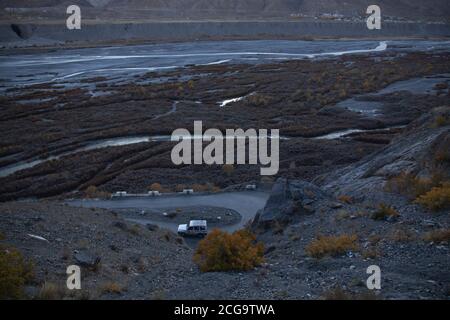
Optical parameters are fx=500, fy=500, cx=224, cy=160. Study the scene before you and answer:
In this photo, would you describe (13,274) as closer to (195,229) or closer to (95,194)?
(195,229)

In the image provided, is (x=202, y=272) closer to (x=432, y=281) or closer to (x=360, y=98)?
(x=432, y=281)

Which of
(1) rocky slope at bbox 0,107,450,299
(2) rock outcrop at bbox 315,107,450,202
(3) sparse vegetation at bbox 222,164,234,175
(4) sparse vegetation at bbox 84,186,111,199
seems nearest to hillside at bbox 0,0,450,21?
(3) sparse vegetation at bbox 222,164,234,175

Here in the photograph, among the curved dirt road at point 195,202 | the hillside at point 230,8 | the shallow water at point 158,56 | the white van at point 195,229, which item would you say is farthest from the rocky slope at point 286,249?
the hillside at point 230,8

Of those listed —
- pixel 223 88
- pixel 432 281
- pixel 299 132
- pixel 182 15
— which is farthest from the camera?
pixel 182 15

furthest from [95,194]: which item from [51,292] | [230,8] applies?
[230,8]

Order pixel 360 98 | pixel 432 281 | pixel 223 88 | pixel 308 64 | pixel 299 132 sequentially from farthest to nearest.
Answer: pixel 308 64 < pixel 223 88 < pixel 360 98 < pixel 299 132 < pixel 432 281

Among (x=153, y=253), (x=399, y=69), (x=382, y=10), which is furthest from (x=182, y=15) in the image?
(x=153, y=253)
